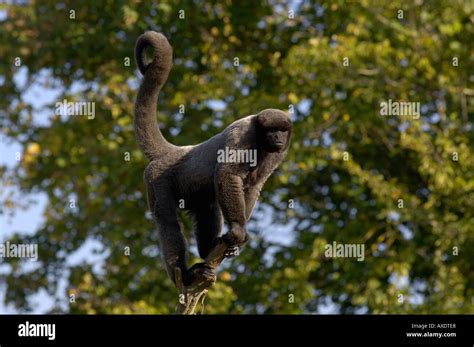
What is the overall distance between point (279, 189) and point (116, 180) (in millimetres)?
3127

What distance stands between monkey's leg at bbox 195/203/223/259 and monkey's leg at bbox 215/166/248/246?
2.51 ft

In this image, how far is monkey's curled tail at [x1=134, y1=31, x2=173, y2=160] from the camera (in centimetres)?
876

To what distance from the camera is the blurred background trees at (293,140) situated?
16.3 m

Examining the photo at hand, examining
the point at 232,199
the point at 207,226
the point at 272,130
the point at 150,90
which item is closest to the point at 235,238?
the point at 232,199

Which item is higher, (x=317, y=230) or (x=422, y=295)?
(x=317, y=230)

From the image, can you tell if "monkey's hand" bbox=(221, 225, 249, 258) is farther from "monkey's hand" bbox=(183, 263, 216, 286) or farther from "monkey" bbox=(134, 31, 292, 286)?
"monkey's hand" bbox=(183, 263, 216, 286)

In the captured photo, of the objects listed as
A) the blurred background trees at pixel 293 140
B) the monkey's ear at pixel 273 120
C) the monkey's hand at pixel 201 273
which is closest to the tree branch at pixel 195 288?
the monkey's hand at pixel 201 273

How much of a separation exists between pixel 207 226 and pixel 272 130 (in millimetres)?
1146

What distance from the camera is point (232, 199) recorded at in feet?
26.4

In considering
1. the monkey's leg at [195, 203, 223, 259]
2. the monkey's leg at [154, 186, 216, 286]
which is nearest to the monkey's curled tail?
the monkey's leg at [154, 186, 216, 286]
